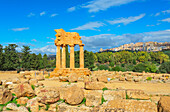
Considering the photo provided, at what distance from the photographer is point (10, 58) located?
35969 millimetres

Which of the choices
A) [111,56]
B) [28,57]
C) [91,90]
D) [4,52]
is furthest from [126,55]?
[91,90]

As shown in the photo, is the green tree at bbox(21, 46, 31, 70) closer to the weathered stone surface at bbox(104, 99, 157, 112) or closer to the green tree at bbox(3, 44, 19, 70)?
the green tree at bbox(3, 44, 19, 70)

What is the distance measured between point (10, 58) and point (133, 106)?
37.8 meters

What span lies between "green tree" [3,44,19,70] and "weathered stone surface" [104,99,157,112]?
36.4 metres

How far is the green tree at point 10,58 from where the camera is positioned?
35.0 meters

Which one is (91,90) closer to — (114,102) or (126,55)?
(114,102)

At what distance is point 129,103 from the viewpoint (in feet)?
17.5

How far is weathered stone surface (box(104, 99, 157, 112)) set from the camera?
5191 millimetres

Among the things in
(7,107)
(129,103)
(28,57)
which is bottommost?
(7,107)

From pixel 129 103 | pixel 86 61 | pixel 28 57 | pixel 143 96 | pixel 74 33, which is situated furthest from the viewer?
pixel 86 61

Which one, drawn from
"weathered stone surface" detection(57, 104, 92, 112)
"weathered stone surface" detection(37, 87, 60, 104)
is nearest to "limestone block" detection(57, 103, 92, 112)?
"weathered stone surface" detection(57, 104, 92, 112)

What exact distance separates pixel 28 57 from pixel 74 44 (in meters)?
20.5

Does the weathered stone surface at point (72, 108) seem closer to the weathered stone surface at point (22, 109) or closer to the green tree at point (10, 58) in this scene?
the weathered stone surface at point (22, 109)

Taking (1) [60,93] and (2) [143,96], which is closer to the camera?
(2) [143,96]
